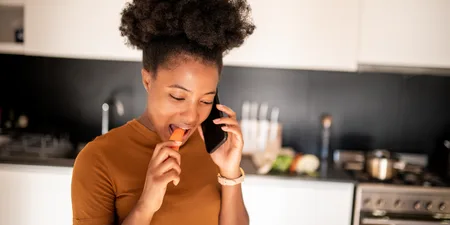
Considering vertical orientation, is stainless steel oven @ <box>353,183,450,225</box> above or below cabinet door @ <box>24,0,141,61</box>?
below

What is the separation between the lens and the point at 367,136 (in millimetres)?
2443

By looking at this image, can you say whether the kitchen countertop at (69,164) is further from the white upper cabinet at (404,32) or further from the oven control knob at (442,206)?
the white upper cabinet at (404,32)

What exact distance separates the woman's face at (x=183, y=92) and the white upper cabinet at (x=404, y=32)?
1384 millimetres

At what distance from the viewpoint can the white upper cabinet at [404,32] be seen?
6.66 feet

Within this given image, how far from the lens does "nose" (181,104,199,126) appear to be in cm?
91

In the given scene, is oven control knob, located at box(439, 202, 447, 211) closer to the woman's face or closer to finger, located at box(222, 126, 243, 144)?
finger, located at box(222, 126, 243, 144)

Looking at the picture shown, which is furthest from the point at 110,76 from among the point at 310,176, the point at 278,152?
the point at 310,176

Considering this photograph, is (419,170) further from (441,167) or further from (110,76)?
(110,76)

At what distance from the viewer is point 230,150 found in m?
1.01

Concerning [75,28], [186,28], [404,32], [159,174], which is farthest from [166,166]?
[404,32]

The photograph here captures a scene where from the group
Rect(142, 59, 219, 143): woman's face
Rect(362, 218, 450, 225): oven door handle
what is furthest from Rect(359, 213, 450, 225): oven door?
Rect(142, 59, 219, 143): woman's face

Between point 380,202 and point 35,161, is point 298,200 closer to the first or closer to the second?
point 380,202

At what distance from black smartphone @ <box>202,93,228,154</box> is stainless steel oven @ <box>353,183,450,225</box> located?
1170mm

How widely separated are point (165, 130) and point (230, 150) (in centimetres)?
17
